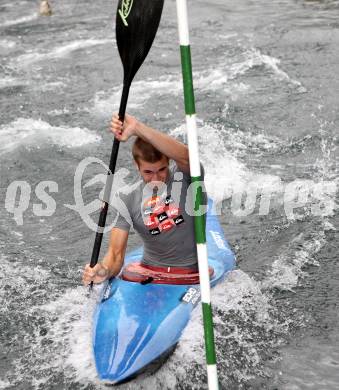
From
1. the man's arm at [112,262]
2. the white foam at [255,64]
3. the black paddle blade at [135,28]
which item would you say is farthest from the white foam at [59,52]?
the man's arm at [112,262]

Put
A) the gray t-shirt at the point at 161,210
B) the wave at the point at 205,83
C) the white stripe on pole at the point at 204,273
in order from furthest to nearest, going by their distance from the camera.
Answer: the wave at the point at 205,83 < the gray t-shirt at the point at 161,210 < the white stripe on pole at the point at 204,273

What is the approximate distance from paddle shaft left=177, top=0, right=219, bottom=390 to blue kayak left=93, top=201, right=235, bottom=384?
2.83ft

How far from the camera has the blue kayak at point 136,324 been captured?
4.49 metres

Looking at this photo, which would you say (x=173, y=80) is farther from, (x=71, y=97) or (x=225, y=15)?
(x=225, y=15)

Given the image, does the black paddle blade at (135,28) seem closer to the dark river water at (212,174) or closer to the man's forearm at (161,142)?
the man's forearm at (161,142)

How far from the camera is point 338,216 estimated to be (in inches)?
271

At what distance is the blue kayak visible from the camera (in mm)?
4488

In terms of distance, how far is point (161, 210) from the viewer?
15.6 feet

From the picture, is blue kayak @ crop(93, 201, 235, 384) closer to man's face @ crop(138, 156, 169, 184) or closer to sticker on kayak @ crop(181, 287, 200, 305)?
sticker on kayak @ crop(181, 287, 200, 305)

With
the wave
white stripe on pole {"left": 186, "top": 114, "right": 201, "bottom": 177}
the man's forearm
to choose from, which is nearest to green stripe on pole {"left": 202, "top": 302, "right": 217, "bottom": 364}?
white stripe on pole {"left": 186, "top": 114, "right": 201, "bottom": 177}

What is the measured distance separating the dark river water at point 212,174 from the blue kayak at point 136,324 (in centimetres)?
20

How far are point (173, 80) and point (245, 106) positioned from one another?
1633 millimetres

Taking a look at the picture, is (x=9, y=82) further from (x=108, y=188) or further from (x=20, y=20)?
(x=108, y=188)

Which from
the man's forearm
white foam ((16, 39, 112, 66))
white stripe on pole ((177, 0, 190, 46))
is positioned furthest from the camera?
white foam ((16, 39, 112, 66))
